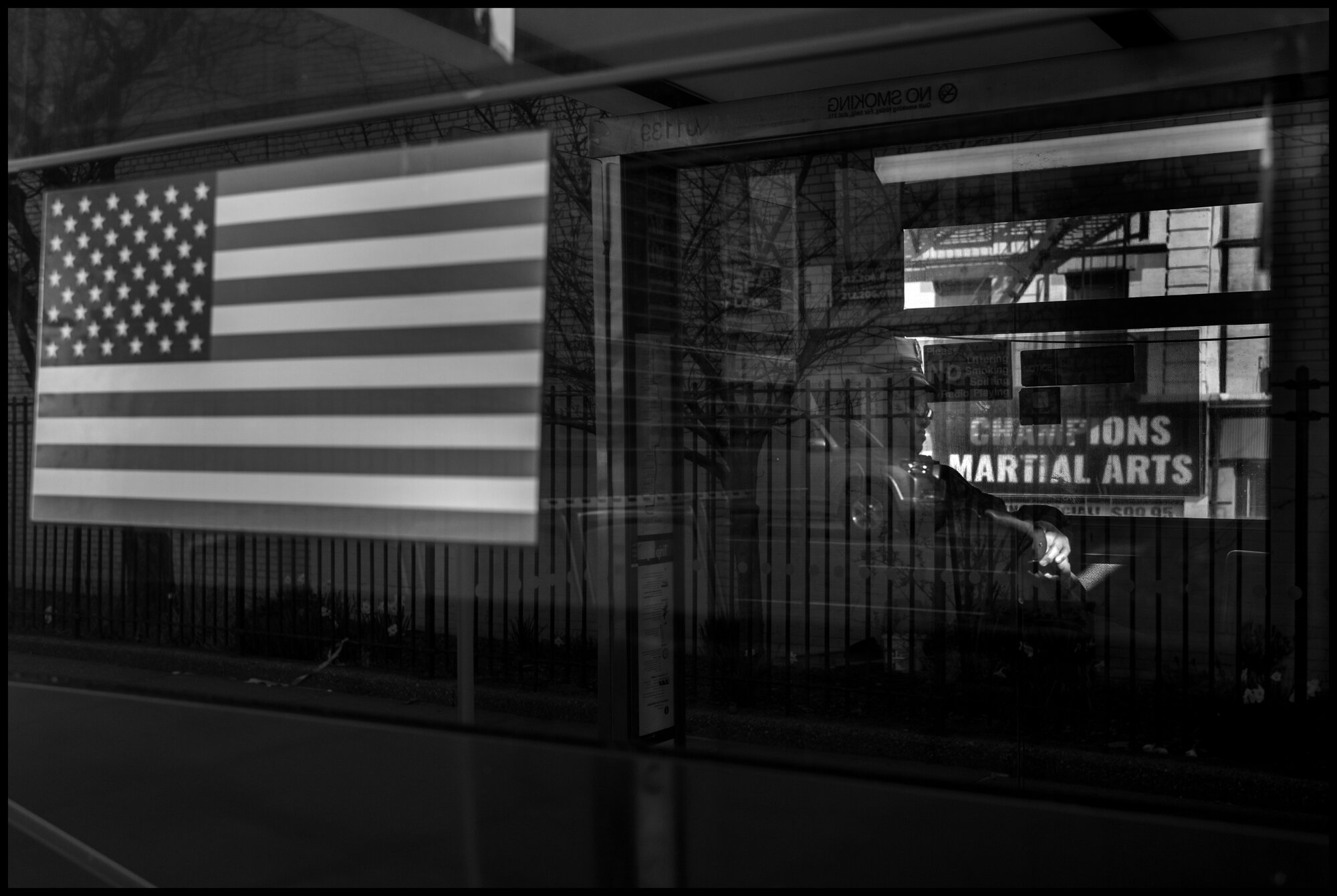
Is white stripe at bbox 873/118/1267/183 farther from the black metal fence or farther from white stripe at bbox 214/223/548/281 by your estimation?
white stripe at bbox 214/223/548/281

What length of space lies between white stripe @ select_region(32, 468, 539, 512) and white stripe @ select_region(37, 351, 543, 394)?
0.27 m

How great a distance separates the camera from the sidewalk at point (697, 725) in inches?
175

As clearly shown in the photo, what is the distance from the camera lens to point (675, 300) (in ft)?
16.7

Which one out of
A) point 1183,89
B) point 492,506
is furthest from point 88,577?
point 1183,89

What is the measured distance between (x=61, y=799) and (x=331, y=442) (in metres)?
1.61

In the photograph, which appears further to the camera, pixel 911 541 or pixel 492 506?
pixel 911 541

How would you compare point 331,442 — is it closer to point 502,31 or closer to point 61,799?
point 502,31

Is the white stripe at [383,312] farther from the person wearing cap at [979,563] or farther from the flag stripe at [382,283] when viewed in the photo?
the person wearing cap at [979,563]

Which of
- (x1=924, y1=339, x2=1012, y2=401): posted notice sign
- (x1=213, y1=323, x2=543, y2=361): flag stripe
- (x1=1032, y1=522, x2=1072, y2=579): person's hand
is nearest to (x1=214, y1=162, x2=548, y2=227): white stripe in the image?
(x1=213, y1=323, x2=543, y2=361): flag stripe

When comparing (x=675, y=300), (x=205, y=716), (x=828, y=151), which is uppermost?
(x=828, y=151)

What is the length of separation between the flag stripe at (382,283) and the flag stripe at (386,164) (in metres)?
0.28

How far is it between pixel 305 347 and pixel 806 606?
2543 millimetres

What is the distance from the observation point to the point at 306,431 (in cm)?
396

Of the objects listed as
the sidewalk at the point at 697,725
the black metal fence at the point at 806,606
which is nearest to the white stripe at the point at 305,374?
the black metal fence at the point at 806,606
